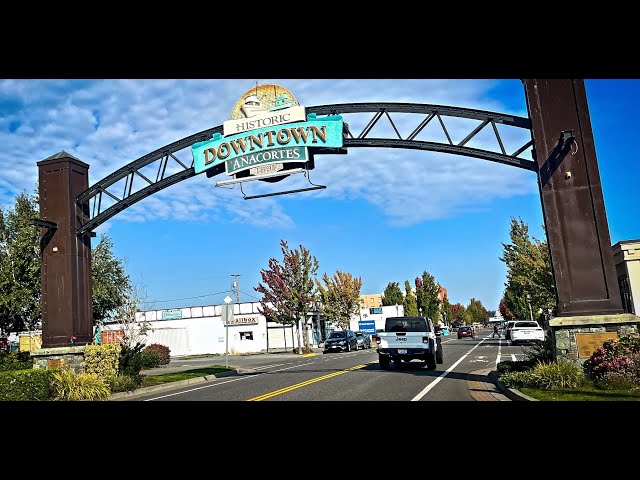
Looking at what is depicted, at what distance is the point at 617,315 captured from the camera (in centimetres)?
1251

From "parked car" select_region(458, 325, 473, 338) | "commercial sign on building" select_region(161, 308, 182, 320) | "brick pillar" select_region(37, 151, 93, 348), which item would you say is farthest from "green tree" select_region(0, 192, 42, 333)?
"parked car" select_region(458, 325, 473, 338)

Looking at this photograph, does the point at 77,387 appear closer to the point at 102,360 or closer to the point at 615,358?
the point at 102,360

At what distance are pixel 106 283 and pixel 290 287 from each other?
15.0m

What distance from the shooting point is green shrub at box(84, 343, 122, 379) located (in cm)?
1677

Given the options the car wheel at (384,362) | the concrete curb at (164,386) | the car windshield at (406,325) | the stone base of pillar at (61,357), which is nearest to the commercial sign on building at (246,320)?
the concrete curb at (164,386)

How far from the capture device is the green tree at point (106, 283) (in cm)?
3250

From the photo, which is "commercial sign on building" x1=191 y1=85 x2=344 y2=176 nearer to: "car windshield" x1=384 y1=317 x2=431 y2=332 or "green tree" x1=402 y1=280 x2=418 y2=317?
"car windshield" x1=384 y1=317 x2=431 y2=332

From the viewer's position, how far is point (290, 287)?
4306cm

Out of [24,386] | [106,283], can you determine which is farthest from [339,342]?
[24,386]

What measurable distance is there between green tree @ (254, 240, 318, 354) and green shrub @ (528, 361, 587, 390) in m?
31.0

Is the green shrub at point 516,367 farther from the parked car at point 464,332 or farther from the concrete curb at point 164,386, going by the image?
the parked car at point 464,332
